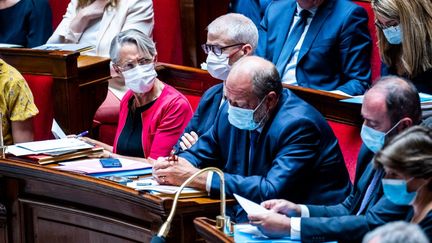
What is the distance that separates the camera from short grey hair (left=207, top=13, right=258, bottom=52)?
4.20 meters

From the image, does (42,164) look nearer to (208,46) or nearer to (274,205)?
(208,46)

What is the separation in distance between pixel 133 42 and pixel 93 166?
64cm

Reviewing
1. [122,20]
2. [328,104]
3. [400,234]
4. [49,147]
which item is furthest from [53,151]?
[400,234]

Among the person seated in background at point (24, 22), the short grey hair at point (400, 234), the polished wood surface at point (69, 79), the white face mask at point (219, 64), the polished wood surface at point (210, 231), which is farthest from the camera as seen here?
the person seated in background at point (24, 22)

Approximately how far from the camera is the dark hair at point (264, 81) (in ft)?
11.8

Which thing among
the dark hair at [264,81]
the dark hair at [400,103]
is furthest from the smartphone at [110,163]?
the dark hair at [400,103]

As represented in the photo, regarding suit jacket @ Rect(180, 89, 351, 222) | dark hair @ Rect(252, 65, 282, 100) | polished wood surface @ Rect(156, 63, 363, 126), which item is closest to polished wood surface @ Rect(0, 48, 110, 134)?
polished wood surface @ Rect(156, 63, 363, 126)

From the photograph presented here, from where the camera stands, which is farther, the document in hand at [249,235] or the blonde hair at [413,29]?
the blonde hair at [413,29]

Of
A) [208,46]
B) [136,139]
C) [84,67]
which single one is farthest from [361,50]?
[84,67]

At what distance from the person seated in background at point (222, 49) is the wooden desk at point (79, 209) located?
512mm

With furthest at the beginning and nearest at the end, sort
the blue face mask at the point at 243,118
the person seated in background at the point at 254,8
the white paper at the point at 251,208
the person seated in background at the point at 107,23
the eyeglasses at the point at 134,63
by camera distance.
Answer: the person seated in background at the point at 107,23, the person seated in background at the point at 254,8, the eyeglasses at the point at 134,63, the blue face mask at the point at 243,118, the white paper at the point at 251,208

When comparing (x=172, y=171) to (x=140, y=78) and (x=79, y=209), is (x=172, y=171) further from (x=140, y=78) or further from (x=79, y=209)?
(x=140, y=78)

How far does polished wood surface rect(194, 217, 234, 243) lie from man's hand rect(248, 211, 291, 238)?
0.11 metres

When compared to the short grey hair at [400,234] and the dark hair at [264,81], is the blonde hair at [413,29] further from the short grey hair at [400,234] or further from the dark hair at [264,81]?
the short grey hair at [400,234]
